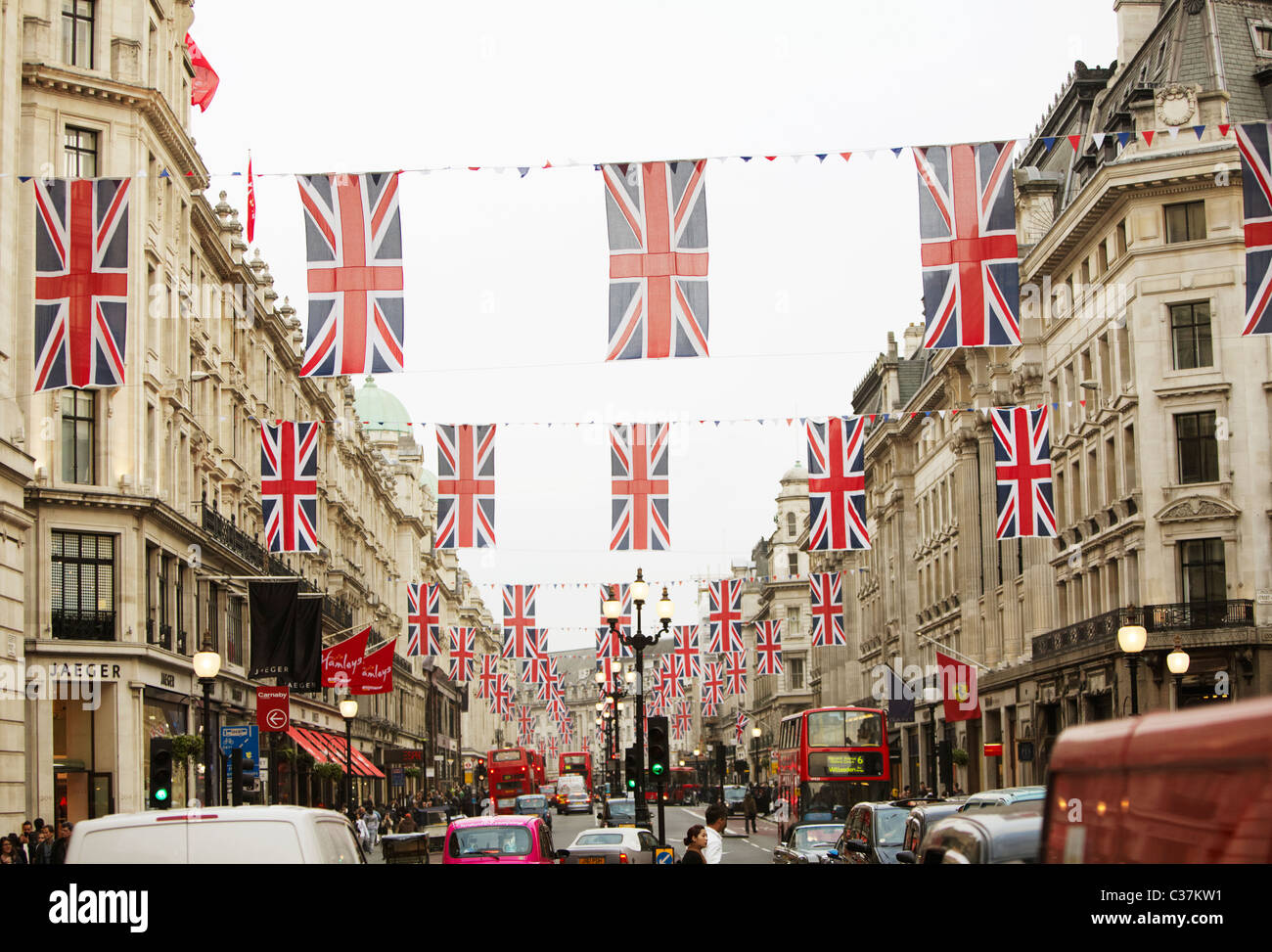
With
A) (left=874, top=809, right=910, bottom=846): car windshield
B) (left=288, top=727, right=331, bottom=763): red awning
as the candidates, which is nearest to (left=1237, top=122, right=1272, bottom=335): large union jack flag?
(left=874, top=809, right=910, bottom=846): car windshield

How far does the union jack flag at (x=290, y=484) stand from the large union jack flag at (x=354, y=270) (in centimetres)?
1603

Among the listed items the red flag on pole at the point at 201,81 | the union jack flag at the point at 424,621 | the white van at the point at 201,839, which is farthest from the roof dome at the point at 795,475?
the white van at the point at 201,839

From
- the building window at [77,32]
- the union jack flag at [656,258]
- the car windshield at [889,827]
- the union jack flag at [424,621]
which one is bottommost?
the car windshield at [889,827]

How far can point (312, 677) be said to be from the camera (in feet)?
156

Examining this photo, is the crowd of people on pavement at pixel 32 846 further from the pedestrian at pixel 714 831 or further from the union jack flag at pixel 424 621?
the union jack flag at pixel 424 621

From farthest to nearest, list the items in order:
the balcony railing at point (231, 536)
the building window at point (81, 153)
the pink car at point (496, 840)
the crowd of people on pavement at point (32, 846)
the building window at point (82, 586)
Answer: the balcony railing at point (231, 536), the building window at point (81, 153), the building window at point (82, 586), the crowd of people on pavement at point (32, 846), the pink car at point (496, 840)

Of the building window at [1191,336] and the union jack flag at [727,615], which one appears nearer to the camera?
the building window at [1191,336]

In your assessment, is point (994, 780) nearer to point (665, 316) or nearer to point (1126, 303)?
point (1126, 303)

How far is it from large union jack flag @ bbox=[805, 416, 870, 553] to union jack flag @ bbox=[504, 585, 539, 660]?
2349 centimetres

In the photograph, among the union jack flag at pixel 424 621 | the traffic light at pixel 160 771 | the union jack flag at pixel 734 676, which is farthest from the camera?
the union jack flag at pixel 734 676

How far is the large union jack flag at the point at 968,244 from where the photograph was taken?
2414 centimetres

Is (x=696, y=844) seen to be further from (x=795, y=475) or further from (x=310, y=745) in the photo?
(x=795, y=475)

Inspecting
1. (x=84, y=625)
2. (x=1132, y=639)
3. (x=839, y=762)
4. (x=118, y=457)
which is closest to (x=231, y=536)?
(x=118, y=457)
